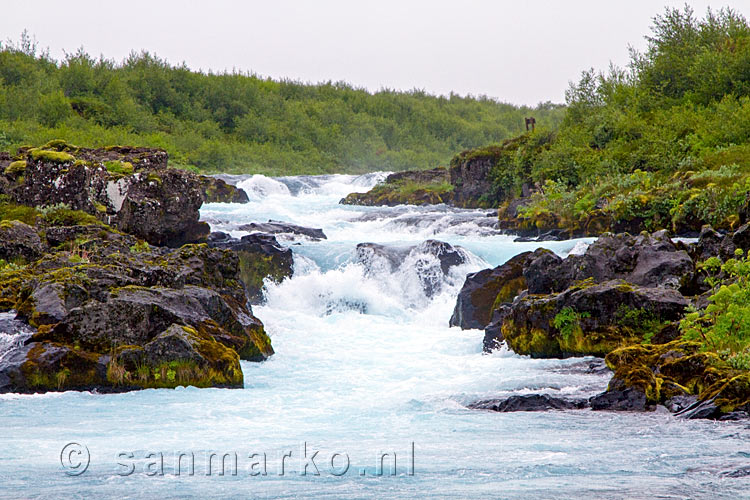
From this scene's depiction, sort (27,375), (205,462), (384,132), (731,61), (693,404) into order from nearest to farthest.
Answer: (205,462) → (693,404) → (27,375) → (731,61) → (384,132)

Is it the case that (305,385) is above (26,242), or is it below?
below

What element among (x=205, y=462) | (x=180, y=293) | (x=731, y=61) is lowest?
(x=205, y=462)

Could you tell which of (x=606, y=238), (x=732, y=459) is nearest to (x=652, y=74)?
(x=606, y=238)

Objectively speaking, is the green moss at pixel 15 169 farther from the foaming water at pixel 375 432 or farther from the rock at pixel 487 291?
the rock at pixel 487 291

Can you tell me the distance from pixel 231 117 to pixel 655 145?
42.7 metres

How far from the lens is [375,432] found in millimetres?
8109

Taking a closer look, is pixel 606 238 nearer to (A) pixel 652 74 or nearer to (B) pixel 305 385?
(B) pixel 305 385

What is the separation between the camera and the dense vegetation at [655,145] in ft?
65.4

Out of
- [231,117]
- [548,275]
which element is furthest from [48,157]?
[231,117]

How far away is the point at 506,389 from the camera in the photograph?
10.1 metres

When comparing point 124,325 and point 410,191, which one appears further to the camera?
point 410,191

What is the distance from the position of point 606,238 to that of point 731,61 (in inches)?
758

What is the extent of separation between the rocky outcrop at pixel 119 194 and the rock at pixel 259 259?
3.52ft

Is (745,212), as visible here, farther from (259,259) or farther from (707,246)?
(259,259)
